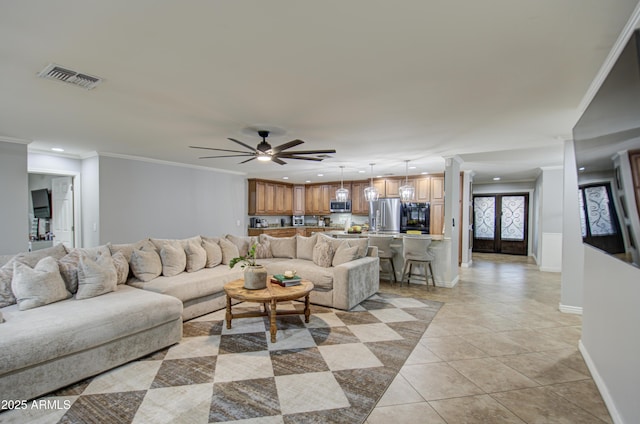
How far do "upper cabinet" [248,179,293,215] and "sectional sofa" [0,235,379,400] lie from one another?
12.2 ft

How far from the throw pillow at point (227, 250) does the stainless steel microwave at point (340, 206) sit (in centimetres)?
468

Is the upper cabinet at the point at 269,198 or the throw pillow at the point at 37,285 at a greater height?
the upper cabinet at the point at 269,198

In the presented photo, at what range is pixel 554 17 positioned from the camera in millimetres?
1575

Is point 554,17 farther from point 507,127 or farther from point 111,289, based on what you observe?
point 111,289

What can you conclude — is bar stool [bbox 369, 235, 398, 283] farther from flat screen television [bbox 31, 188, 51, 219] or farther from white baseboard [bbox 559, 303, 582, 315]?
flat screen television [bbox 31, 188, 51, 219]

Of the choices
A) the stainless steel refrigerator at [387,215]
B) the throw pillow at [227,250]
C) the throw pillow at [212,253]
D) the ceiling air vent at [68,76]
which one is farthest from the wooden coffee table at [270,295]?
the stainless steel refrigerator at [387,215]

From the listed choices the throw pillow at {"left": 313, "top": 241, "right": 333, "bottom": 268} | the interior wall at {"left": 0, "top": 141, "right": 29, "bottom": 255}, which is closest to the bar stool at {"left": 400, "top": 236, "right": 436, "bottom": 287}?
the throw pillow at {"left": 313, "top": 241, "right": 333, "bottom": 268}

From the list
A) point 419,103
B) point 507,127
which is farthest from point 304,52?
point 507,127

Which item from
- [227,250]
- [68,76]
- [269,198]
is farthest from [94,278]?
[269,198]

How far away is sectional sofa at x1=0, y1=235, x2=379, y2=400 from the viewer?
213 cm

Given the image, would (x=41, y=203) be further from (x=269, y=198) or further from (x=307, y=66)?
(x=307, y=66)

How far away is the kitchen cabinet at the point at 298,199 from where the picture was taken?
997 centimetres

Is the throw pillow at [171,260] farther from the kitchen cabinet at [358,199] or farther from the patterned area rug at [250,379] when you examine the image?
the kitchen cabinet at [358,199]

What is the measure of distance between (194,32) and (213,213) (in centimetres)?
607
